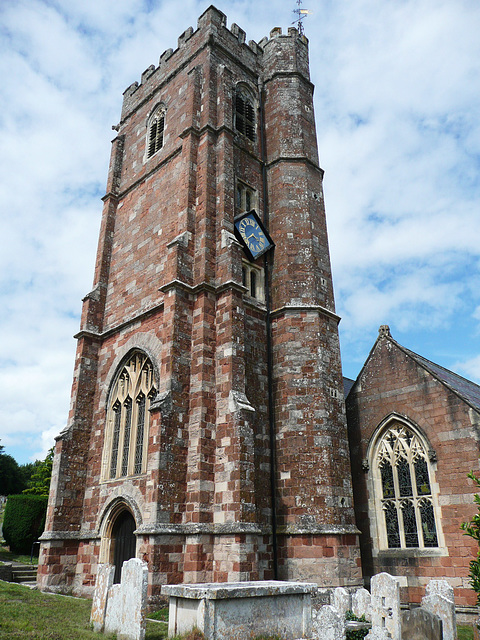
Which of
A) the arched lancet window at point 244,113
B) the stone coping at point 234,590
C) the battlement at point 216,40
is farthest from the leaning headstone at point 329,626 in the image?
the battlement at point 216,40

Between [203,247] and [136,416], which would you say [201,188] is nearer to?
[203,247]

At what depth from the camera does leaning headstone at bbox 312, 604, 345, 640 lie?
7445 mm

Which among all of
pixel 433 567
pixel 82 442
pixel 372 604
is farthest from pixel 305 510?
pixel 82 442

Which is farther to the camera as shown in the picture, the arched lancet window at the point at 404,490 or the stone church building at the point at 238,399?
the arched lancet window at the point at 404,490

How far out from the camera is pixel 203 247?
15539 mm

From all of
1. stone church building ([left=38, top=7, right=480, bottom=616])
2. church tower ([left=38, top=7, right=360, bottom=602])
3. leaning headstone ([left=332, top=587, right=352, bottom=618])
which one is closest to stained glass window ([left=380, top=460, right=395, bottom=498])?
stone church building ([left=38, top=7, right=480, bottom=616])

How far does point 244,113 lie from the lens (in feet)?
65.7

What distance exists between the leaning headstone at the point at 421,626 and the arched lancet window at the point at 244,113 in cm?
1626

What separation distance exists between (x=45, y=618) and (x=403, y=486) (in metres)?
9.20

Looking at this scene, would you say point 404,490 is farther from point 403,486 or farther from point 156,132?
point 156,132

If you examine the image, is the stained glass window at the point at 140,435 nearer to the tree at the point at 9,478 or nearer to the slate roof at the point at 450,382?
the slate roof at the point at 450,382

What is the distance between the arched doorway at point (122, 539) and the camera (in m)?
14.2

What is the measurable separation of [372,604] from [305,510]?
14.3 feet

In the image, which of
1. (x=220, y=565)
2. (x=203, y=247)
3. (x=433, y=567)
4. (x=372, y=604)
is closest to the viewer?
(x=372, y=604)
